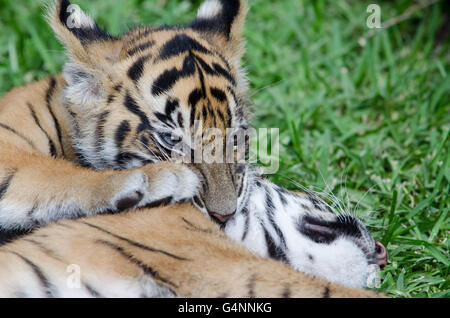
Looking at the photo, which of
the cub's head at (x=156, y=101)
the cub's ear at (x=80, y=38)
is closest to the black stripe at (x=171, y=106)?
the cub's head at (x=156, y=101)

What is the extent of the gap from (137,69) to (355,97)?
2.13 meters

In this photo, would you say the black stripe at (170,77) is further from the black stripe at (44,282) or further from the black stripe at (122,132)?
the black stripe at (44,282)

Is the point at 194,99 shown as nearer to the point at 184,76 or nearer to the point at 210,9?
the point at 184,76

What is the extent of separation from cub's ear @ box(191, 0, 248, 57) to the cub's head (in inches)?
3.7

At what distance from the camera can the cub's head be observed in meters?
2.66

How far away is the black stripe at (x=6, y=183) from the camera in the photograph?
261 cm

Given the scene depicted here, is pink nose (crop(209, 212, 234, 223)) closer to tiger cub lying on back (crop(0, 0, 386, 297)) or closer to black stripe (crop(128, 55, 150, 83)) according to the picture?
tiger cub lying on back (crop(0, 0, 386, 297))

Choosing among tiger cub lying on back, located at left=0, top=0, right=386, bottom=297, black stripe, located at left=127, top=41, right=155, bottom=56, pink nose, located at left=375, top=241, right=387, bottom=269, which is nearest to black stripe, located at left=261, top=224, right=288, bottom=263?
tiger cub lying on back, located at left=0, top=0, right=386, bottom=297

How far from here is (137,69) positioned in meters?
2.90

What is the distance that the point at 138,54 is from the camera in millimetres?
2957

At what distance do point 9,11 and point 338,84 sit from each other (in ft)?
8.95

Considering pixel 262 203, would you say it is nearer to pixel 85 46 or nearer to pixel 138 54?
pixel 138 54

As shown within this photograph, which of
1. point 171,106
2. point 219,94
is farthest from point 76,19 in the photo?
point 219,94
